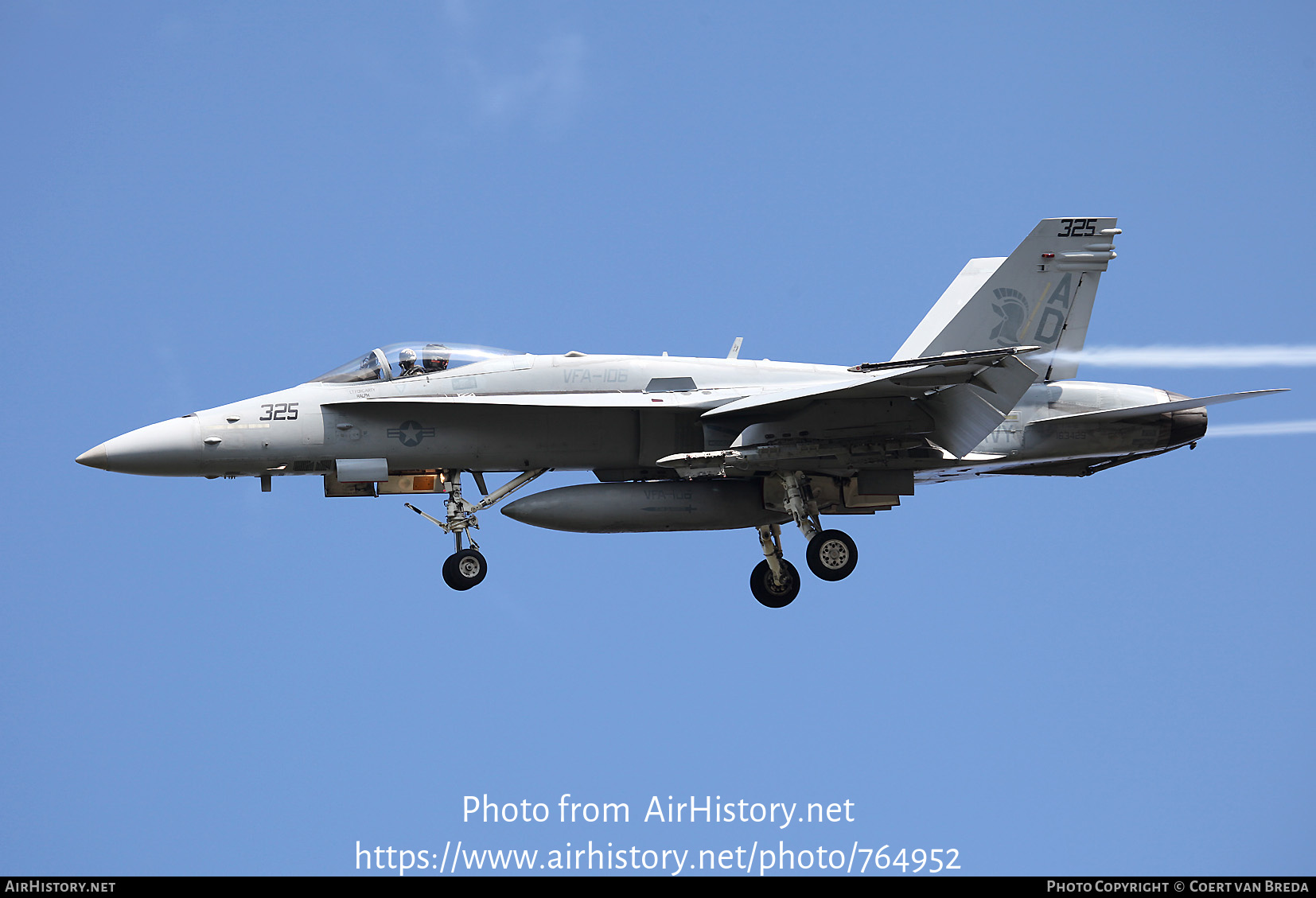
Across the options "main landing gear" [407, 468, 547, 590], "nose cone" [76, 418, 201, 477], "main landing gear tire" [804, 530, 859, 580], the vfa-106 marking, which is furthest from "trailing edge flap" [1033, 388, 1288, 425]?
"nose cone" [76, 418, 201, 477]

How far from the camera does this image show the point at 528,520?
20375 millimetres

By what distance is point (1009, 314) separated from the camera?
2161 cm

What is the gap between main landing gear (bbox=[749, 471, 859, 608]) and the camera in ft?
69.4

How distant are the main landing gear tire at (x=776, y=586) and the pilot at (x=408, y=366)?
5454mm

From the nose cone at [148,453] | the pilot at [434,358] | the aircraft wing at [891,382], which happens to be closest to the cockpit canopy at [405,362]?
the pilot at [434,358]

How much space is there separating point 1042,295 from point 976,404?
8.87 feet

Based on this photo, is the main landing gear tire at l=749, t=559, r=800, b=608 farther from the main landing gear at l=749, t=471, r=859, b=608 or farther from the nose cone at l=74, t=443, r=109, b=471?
the nose cone at l=74, t=443, r=109, b=471

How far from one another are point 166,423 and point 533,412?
459cm

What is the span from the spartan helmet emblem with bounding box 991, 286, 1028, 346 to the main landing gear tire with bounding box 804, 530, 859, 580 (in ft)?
11.1

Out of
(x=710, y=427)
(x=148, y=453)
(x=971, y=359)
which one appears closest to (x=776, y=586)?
(x=710, y=427)

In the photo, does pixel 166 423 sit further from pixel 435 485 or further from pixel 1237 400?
pixel 1237 400

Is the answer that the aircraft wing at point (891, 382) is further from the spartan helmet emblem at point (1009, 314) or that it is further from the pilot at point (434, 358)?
the pilot at point (434, 358)

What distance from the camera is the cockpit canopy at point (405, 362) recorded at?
20.6 meters

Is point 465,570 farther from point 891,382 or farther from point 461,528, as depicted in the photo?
point 891,382
